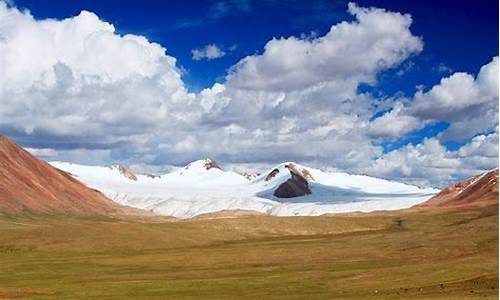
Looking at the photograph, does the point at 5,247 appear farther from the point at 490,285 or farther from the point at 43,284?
the point at 490,285

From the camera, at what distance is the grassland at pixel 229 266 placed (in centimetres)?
6775

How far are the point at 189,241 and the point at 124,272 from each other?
6441 centimetres

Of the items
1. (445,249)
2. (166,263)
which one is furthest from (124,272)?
(445,249)

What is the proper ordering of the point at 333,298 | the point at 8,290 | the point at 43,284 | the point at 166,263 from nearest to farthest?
the point at 333,298, the point at 8,290, the point at 43,284, the point at 166,263

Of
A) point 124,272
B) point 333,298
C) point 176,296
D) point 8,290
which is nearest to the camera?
point 333,298

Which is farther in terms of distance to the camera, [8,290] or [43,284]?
[43,284]

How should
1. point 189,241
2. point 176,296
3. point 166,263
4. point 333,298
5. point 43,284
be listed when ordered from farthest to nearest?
point 189,241
point 166,263
point 43,284
point 176,296
point 333,298

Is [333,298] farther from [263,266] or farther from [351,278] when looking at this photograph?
[263,266]

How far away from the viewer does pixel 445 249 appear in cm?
11006

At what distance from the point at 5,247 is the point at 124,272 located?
54.8m

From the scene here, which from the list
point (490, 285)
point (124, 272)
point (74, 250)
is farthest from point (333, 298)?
point (74, 250)

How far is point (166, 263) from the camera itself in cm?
10706

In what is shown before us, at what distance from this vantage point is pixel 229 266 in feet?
334

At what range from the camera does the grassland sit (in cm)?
6775
